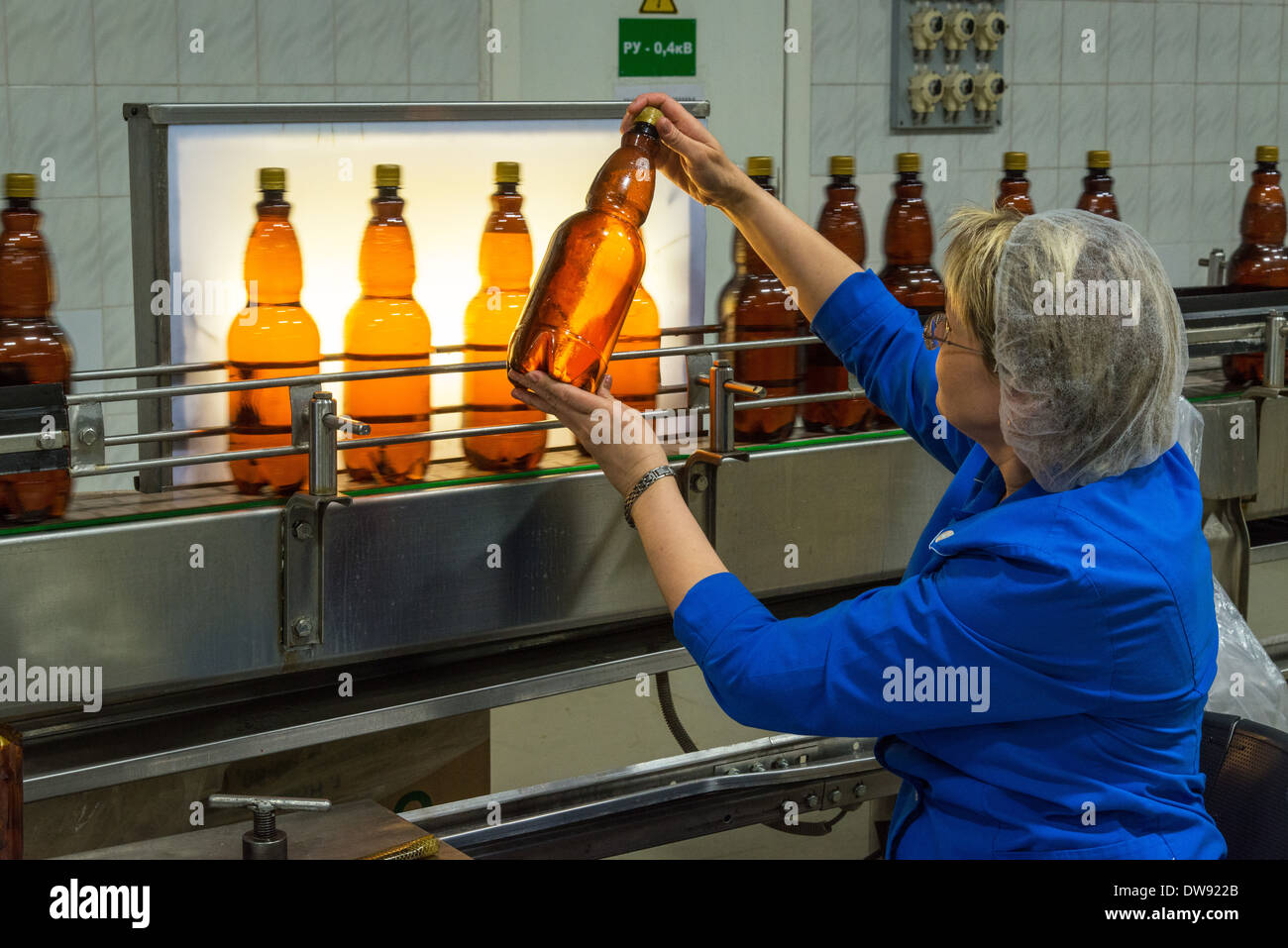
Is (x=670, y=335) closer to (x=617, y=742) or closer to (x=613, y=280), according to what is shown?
(x=613, y=280)

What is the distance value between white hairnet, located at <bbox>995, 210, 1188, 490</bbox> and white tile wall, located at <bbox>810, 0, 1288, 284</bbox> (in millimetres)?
2719

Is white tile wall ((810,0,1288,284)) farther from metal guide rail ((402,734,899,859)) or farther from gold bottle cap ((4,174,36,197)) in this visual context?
gold bottle cap ((4,174,36,197))

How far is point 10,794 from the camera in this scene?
932mm

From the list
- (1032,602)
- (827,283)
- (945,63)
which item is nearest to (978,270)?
(1032,602)

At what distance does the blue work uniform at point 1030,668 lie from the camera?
3.15ft

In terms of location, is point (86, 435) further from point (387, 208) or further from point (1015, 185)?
point (1015, 185)

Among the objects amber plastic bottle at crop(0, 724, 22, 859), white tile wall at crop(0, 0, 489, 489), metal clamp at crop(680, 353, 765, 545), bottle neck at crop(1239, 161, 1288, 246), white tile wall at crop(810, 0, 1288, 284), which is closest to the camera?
amber plastic bottle at crop(0, 724, 22, 859)

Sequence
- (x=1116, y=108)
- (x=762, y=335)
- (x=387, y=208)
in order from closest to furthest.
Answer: (x=387, y=208), (x=762, y=335), (x=1116, y=108)

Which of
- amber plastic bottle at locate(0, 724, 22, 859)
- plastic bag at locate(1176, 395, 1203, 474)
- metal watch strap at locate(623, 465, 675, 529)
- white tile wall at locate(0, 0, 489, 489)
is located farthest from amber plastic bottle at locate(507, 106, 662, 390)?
white tile wall at locate(0, 0, 489, 489)

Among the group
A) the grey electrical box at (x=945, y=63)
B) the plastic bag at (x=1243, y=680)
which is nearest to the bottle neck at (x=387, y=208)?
the plastic bag at (x=1243, y=680)

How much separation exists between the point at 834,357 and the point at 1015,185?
305 millimetres

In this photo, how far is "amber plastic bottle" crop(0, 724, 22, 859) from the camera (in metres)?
0.92

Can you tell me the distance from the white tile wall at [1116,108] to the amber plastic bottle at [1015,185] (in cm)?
204
